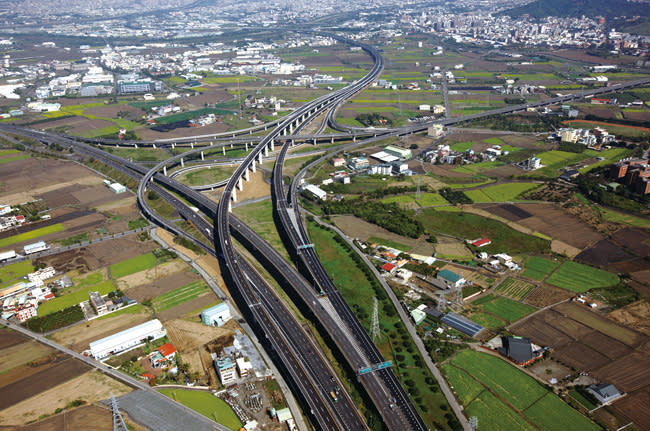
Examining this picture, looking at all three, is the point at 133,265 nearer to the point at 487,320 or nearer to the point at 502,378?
the point at 487,320

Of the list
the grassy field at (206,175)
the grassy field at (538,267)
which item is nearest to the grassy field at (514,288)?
the grassy field at (538,267)

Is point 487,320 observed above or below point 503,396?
above

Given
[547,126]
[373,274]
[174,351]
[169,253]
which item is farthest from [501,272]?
[547,126]

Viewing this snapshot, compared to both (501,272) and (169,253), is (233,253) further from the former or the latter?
(501,272)

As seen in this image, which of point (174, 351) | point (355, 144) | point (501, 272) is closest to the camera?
point (174, 351)

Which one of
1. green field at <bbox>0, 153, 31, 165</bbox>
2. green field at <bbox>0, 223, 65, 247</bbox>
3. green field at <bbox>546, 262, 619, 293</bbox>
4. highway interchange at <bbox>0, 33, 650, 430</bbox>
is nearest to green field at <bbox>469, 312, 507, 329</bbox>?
green field at <bbox>546, 262, 619, 293</bbox>

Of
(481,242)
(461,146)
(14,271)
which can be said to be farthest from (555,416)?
(461,146)
